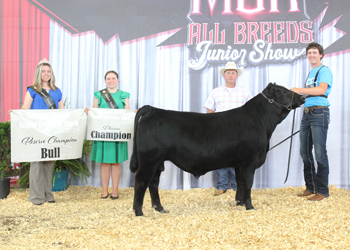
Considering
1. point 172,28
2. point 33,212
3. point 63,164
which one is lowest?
point 33,212

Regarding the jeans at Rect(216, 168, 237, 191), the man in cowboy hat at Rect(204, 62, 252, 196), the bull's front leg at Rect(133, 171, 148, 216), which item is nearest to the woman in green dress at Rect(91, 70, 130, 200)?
the bull's front leg at Rect(133, 171, 148, 216)

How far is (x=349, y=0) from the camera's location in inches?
173

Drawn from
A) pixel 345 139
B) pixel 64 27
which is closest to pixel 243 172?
pixel 345 139

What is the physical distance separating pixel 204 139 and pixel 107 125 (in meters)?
1.55

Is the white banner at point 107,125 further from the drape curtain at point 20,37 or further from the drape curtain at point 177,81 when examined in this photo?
the drape curtain at point 20,37

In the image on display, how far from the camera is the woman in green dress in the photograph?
12.8 ft

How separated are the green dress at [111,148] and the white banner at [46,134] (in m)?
0.27

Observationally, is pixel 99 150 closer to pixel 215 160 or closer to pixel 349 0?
pixel 215 160

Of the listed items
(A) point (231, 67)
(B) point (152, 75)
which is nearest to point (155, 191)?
(A) point (231, 67)

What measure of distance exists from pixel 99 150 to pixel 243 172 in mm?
2003

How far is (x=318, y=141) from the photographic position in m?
3.52

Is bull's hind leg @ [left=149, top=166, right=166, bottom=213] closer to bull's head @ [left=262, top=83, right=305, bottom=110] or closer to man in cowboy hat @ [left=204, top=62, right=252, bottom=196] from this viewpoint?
man in cowboy hat @ [left=204, top=62, right=252, bottom=196]

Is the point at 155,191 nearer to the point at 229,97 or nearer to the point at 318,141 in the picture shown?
the point at 229,97

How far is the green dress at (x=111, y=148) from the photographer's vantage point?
389cm
